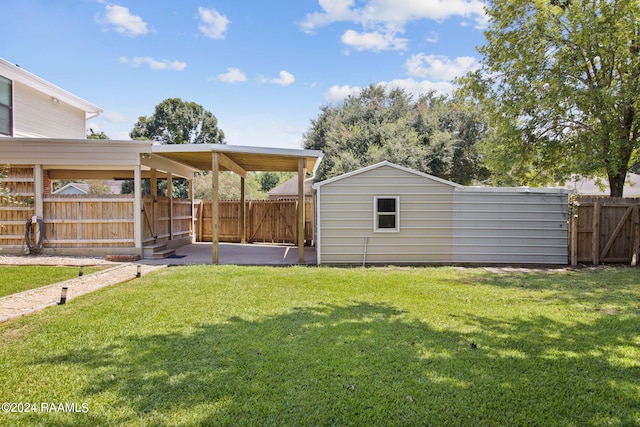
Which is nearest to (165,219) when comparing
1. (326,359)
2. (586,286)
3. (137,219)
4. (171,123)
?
(137,219)

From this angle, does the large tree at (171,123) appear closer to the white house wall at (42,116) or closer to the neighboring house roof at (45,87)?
the neighboring house roof at (45,87)

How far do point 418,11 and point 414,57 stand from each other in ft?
21.8

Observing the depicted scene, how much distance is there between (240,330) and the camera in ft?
13.7

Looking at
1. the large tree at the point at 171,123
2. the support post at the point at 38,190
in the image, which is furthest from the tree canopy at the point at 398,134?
the large tree at the point at 171,123

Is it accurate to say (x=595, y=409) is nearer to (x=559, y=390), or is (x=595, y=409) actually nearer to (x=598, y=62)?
(x=559, y=390)

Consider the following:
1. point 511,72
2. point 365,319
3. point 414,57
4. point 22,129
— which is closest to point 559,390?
point 365,319

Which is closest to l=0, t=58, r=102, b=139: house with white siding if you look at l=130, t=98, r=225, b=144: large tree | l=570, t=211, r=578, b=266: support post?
l=570, t=211, r=578, b=266: support post

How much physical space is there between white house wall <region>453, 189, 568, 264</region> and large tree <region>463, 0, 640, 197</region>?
85.1 inches

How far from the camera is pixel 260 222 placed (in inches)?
615

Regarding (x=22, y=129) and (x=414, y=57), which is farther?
(x=414, y=57)

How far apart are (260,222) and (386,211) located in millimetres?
7409

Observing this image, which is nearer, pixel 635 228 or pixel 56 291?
pixel 56 291

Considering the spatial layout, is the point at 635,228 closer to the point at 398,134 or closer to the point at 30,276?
the point at 398,134

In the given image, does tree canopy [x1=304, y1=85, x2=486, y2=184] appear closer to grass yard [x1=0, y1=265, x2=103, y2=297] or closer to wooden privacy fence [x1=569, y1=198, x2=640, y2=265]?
wooden privacy fence [x1=569, y1=198, x2=640, y2=265]
